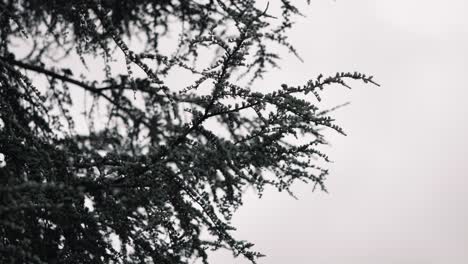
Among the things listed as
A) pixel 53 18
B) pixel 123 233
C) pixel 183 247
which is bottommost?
pixel 183 247

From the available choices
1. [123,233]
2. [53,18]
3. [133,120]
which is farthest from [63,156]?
[53,18]

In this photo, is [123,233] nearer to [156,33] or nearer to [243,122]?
[243,122]

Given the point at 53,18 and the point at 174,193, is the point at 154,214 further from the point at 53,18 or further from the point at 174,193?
the point at 53,18

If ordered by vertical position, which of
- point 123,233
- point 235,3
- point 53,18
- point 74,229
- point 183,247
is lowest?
point 183,247

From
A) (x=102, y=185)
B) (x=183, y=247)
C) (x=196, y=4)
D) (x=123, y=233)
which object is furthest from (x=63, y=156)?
(x=196, y=4)

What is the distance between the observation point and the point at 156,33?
201 inches

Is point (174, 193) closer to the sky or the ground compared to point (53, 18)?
closer to the ground

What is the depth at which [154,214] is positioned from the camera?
2.34 metres

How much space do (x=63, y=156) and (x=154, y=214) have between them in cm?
54

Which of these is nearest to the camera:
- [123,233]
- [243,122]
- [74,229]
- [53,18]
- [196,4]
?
[123,233]

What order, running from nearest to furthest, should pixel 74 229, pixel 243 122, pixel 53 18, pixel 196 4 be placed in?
pixel 74 229 → pixel 243 122 → pixel 53 18 → pixel 196 4

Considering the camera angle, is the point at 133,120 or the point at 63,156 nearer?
the point at 63,156

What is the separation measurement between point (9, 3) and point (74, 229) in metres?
2.39

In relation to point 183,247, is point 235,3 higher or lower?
higher
